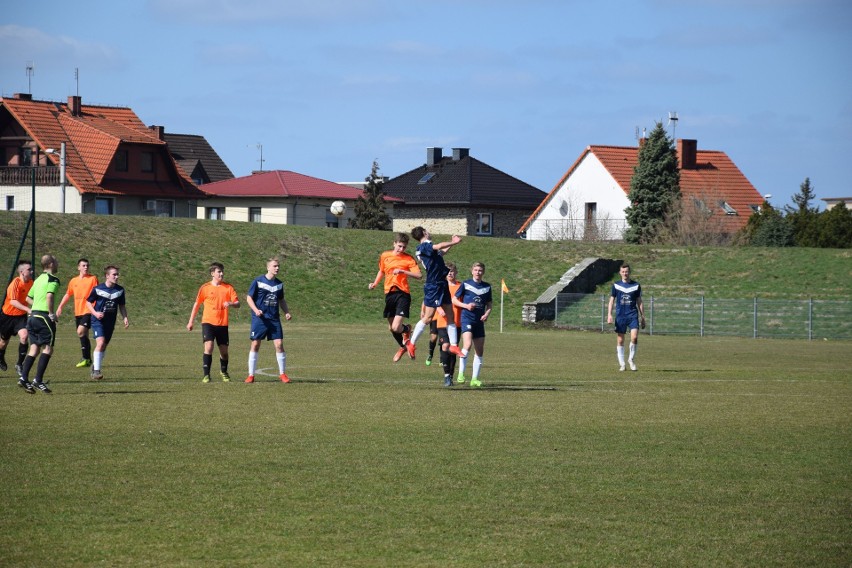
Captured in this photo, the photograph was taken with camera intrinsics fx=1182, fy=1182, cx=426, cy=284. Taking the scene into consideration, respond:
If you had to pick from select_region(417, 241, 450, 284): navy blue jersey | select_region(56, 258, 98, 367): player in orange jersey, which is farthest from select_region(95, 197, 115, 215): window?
select_region(417, 241, 450, 284): navy blue jersey

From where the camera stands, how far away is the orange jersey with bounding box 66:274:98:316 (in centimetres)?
2228

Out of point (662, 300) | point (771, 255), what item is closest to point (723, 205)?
point (771, 255)

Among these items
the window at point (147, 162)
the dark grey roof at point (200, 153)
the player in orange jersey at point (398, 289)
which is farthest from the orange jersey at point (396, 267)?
the dark grey roof at point (200, 153)

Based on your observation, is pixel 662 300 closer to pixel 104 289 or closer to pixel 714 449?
pixel 104 289

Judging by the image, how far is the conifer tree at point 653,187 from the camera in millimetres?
69250

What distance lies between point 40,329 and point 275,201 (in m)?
64.2

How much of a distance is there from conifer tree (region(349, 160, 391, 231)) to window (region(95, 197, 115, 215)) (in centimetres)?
1707

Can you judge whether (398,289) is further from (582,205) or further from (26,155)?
(582,205)

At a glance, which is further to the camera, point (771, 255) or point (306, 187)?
point (306, 187)

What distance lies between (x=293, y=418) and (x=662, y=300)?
1349 inches

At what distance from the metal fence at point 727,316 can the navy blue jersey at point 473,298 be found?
92.9 ft

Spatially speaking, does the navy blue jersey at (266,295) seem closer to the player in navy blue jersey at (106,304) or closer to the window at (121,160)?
the player in navy blue jersey at (106,304)

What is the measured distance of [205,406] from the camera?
1494 cm

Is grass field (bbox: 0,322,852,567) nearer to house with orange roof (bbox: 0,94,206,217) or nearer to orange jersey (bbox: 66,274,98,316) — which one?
orange jersey (bbox: 66,274,98,316)
